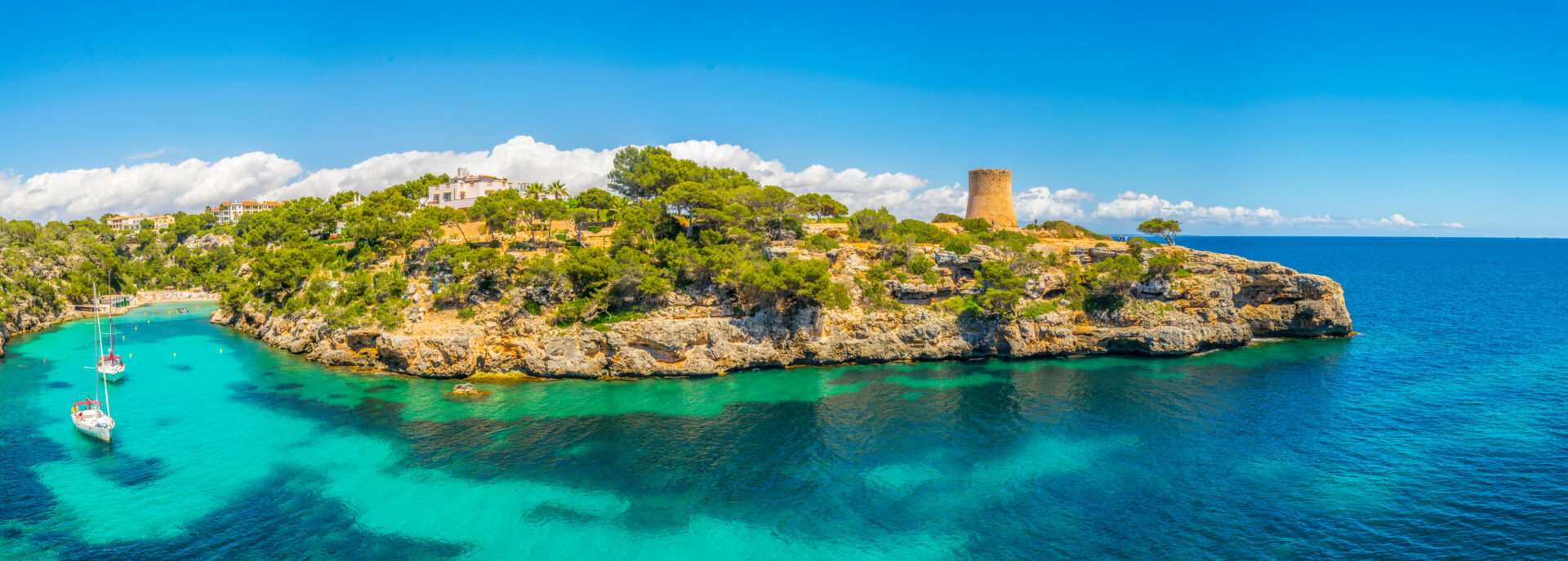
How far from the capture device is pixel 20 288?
Answer: 71562 mm

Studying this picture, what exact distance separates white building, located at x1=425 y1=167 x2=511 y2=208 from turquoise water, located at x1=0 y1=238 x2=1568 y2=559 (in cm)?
3750

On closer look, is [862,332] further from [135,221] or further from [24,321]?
[135,221]

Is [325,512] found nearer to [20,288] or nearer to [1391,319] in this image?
[20,288]

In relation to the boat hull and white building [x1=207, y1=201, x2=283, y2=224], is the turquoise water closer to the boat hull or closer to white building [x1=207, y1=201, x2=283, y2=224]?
the boat hull

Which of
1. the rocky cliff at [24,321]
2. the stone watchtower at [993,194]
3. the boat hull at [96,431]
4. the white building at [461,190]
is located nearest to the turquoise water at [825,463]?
the boat hull at [96,431]

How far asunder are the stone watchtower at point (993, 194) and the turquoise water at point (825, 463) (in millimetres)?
25469

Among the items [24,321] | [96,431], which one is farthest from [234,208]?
[96,431]

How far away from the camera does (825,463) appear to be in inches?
1308

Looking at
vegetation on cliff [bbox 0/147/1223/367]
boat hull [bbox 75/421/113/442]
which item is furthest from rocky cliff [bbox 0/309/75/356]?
boat hull [bbox 75/421/113/442]

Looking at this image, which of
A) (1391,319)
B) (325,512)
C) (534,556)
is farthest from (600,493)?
(1391,319)

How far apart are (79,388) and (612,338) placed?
35.8 metres

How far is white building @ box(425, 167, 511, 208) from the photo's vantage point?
86.1 metres

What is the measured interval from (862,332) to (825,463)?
21.2 metres

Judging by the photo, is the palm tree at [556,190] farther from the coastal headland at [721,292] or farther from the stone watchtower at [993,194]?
the stone watchtower at [993,194]
